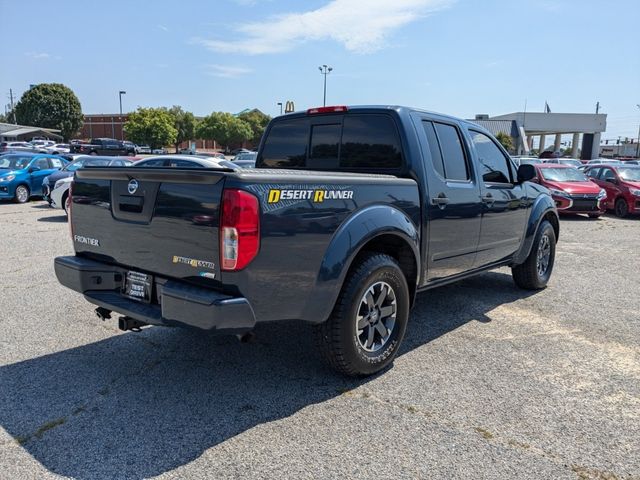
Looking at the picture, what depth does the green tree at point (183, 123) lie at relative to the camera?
82125 mm

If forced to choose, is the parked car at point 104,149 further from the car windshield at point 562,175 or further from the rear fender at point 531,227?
the rear fender at point 531,227

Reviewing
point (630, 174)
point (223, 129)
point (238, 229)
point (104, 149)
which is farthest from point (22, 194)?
point (223, 129)

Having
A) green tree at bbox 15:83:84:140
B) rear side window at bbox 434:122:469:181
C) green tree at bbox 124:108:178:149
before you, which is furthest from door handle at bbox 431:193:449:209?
green tree at bbox 15:83:84:140

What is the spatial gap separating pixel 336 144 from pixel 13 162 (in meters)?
15.5

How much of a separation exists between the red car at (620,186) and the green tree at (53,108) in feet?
282

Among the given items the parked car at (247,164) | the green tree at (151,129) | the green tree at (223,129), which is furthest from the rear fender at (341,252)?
the green tree at (223,129)

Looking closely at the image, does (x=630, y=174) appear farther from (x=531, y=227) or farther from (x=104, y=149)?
(x=104, y=149)

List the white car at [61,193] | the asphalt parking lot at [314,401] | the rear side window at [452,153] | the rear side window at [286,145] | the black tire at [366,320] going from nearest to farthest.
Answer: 1. the asphalt parking lot at [314,401]
2. the black tire at [366,320]
3. the rear side window at [452,153]
4. the rear side window at [286,145]
5. the white car at [61,193]

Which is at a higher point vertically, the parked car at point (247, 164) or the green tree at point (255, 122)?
the green tree at point (255, 122)

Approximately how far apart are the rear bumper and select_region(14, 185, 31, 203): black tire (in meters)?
14.5

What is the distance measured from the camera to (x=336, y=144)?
4.67 meters

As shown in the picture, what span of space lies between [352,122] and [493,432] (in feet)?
9.03

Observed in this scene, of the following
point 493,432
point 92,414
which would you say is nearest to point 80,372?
point 92,414

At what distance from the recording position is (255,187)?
114 inches
